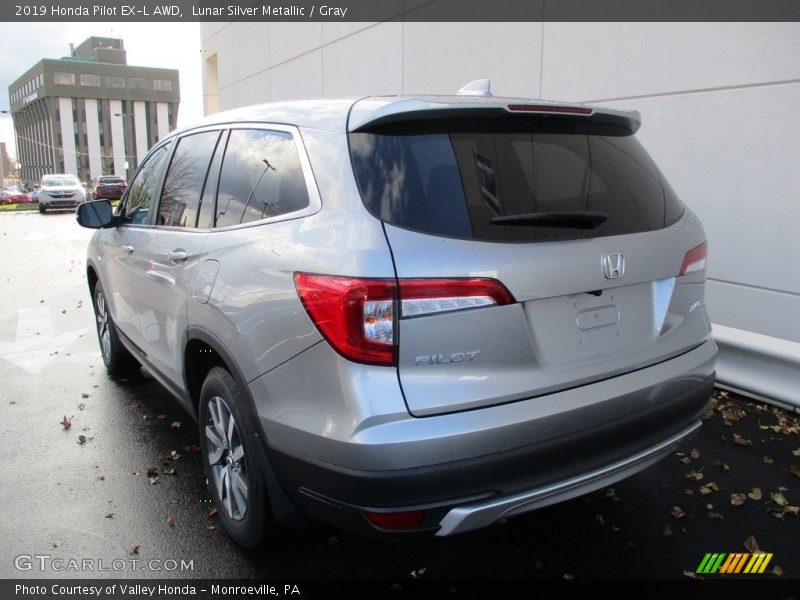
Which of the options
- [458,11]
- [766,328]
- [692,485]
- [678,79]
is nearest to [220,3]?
[458,11]

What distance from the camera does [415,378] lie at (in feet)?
6.70

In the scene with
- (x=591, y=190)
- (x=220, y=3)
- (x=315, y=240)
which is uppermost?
(x=220, y=3)

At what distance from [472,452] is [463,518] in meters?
0.24

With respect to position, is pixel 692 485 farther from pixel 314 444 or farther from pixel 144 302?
pixel 144 302

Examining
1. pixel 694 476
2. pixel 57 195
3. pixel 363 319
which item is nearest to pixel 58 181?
pixel 57 195

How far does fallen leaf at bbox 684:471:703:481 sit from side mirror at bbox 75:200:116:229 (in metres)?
3.96

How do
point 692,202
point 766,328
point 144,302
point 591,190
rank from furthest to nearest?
point 692,202 < point 766,328 < point 144,302 < point 591,190

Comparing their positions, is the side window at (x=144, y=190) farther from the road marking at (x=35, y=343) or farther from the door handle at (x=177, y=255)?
the road marking at (x=35, y=343)

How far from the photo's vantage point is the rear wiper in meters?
2.21

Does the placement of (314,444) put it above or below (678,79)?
below

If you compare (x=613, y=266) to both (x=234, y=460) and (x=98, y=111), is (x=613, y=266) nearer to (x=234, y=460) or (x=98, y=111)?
(x=234, y=460)

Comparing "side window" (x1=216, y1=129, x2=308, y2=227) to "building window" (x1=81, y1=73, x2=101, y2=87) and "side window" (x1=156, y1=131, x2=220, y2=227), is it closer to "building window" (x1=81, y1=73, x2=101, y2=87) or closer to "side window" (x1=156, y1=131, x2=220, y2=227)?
"side window" (x1=156, y1=131, x2=220, y2=227)

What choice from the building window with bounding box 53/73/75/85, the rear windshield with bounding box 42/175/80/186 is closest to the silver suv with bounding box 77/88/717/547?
the rear windshield with bounding box 42/175/80/186

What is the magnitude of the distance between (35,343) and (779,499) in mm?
6425
